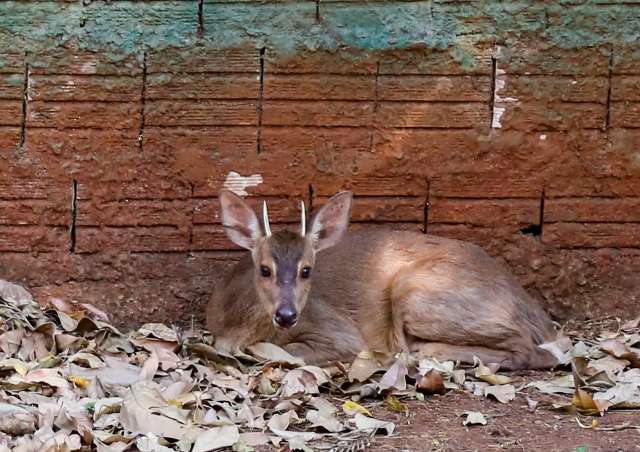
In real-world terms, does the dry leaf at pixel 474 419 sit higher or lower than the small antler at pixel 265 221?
lower

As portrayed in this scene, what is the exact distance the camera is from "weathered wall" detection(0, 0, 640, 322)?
7.22 m

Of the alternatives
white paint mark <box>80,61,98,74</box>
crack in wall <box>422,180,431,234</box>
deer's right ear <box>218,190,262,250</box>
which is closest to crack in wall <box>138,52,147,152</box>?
white paint mark <box>80,61,98,74</box>

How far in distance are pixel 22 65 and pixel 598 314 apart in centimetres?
379

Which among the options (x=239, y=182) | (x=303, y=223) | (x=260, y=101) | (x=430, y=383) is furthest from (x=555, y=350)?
(x=260, y=101)

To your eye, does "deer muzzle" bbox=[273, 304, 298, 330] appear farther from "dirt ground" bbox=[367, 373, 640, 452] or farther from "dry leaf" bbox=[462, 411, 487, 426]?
"dry leaf" bbox=[462, 411, 487, 426]

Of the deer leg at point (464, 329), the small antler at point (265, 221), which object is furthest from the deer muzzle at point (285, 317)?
the deer leg at point (464, 329)

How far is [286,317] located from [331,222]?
75cm

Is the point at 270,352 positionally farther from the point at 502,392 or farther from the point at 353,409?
the point at 502,392

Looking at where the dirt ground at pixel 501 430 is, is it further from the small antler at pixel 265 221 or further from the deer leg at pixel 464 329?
the small antler at pixel 265 221

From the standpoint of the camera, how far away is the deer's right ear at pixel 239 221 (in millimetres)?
7094

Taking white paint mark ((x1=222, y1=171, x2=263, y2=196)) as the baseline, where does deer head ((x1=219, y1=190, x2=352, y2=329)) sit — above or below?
below

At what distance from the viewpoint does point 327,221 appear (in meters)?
7.22

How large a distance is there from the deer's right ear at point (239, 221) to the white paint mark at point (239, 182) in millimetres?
242

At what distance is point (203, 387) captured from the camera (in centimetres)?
631
